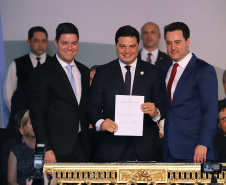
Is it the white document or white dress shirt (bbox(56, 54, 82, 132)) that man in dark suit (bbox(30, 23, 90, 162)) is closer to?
white dress shirt (bbox(56, 54, 82, 132))

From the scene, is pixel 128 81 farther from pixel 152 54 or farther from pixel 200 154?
pixel 152 54

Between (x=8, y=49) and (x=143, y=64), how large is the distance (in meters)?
3.09

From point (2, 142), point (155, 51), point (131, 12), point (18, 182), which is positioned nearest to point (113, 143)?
point (18, 182)

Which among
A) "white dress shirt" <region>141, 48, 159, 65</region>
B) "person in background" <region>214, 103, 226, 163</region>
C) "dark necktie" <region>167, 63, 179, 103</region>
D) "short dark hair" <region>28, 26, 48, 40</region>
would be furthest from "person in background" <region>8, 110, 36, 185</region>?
"white dress shirt" <region>141, 48, 159, 65</region>

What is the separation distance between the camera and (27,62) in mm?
6234

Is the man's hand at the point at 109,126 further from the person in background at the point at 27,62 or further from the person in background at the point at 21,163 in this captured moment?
the person in background at the point at 27,62

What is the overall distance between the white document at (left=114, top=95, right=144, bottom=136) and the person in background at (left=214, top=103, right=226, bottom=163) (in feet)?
4.92

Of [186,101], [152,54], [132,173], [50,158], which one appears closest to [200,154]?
[186,101]

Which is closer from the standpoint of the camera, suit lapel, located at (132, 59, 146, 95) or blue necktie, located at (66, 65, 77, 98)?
suit lapel, located at (132, 59, 146, 95)

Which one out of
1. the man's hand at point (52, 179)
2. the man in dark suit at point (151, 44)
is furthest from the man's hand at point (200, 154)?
the man in dark suit at point (151, 44)

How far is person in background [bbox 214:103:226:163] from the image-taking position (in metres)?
4.96

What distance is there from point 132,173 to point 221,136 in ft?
7.59

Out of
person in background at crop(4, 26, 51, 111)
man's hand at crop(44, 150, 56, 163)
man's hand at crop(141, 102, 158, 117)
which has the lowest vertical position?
man's hand at crop(44, 150, 56, 163)

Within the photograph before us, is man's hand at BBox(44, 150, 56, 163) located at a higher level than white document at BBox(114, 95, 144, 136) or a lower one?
lower
